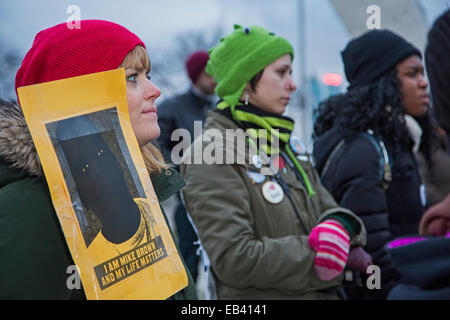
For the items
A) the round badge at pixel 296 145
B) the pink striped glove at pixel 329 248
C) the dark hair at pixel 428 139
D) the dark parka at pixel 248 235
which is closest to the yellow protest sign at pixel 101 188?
the dark parka at pixel 248 235

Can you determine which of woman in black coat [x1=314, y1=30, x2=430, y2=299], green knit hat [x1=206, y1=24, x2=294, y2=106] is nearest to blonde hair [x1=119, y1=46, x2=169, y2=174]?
green knit hat [x1=206, y1=24, x2=294, y2=106]

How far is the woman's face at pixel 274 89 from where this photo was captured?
2422 millimetres

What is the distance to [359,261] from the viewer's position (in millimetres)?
2193

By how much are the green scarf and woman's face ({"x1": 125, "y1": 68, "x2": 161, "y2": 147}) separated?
3.67ft

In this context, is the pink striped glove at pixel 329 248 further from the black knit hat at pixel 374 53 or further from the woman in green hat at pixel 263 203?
the black knit hat at pixel 374 53

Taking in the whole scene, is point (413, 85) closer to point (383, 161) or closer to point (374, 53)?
point (374, 53)

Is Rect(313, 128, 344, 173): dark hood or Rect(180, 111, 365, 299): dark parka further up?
Rect(313, 128, 344, 173): dark hood

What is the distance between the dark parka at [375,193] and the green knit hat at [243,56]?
0.66 meters

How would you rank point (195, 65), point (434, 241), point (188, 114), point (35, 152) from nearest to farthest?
point (35, 152), point (434, 241), point (188, 114), point (195, 65)

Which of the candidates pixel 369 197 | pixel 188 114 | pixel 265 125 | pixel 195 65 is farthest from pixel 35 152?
pixel 195 65

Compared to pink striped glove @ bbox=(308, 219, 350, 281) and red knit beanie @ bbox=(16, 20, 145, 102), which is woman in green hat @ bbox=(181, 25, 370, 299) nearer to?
pink striped glove @ bbox=(308, 219, 350, 281)

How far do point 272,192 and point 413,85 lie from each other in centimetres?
130

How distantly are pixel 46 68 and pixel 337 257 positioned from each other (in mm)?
1426

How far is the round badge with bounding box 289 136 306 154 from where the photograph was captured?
2455 mm
